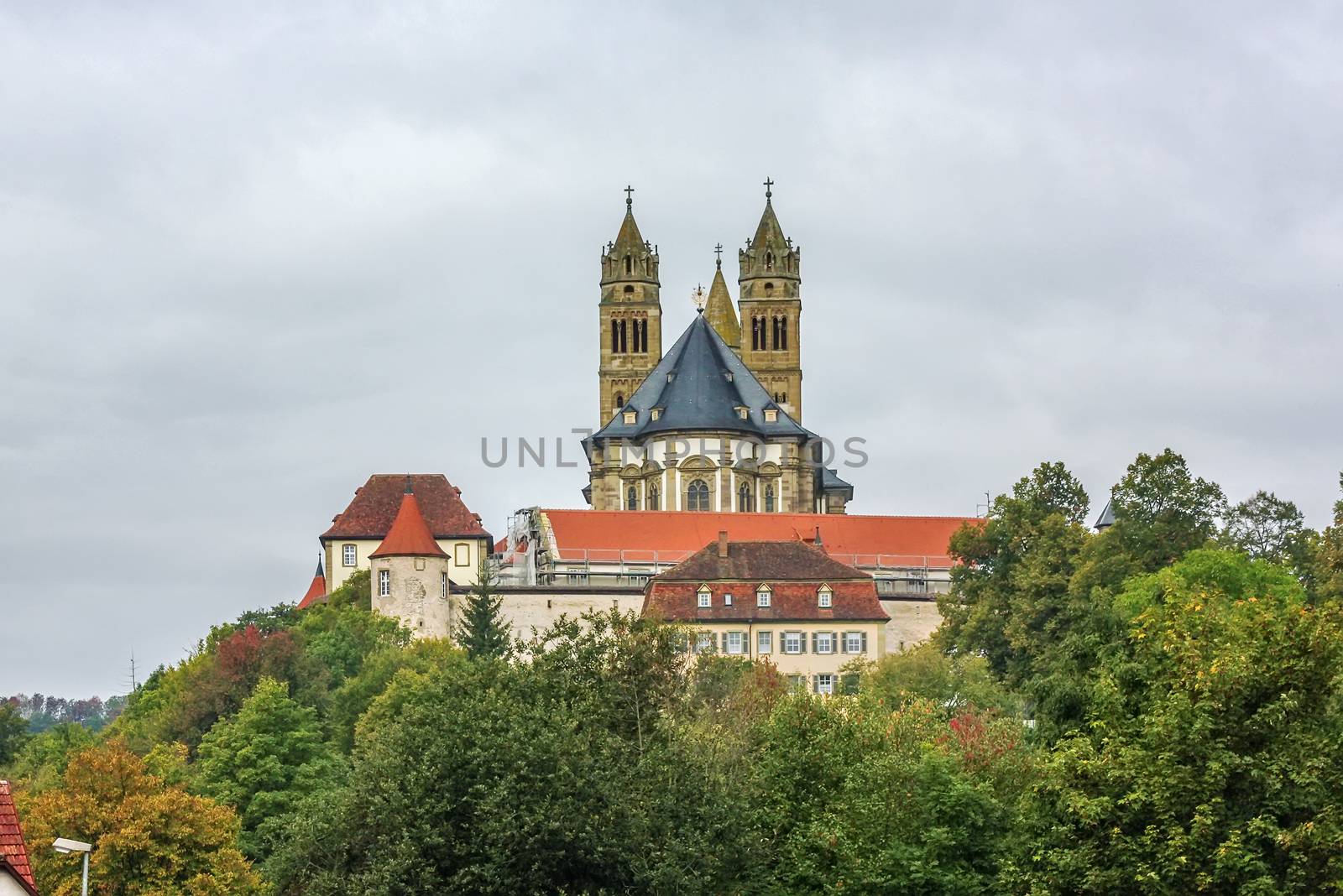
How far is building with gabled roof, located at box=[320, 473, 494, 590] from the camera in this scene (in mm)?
131750

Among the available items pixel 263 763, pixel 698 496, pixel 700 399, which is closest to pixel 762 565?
pixel 263 763

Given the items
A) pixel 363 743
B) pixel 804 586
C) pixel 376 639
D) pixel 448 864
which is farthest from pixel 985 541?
pixel 448 864

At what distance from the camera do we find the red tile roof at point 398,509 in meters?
133

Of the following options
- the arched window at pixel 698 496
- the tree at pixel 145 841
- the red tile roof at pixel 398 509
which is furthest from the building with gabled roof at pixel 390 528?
the tree at pixel 145 841

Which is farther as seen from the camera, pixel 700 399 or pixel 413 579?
pixel 700 399

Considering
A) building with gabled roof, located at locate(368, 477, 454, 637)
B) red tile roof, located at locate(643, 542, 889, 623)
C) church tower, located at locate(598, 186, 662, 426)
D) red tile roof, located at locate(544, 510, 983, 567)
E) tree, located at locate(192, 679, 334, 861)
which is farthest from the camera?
church tower, located at locate(598, 186, 662, 426)

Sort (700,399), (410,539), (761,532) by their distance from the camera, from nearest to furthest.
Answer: (410,539) → (761,532) → (700,399)

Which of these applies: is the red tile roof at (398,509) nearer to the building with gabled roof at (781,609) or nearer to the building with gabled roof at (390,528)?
the building with gabled roof at (390,528)

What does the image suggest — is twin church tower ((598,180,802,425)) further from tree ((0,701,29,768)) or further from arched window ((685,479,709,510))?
tree ((0,701,29,768))

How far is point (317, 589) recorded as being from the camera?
150375 millimetres

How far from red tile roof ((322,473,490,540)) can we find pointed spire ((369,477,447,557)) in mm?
5383

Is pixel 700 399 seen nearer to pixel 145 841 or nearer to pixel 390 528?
pixel 390 528

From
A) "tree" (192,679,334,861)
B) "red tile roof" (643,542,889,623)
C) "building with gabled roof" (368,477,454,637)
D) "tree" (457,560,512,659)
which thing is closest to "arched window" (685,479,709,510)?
"building with gabled roof" (368,477,454,637)

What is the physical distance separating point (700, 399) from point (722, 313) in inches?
1177
